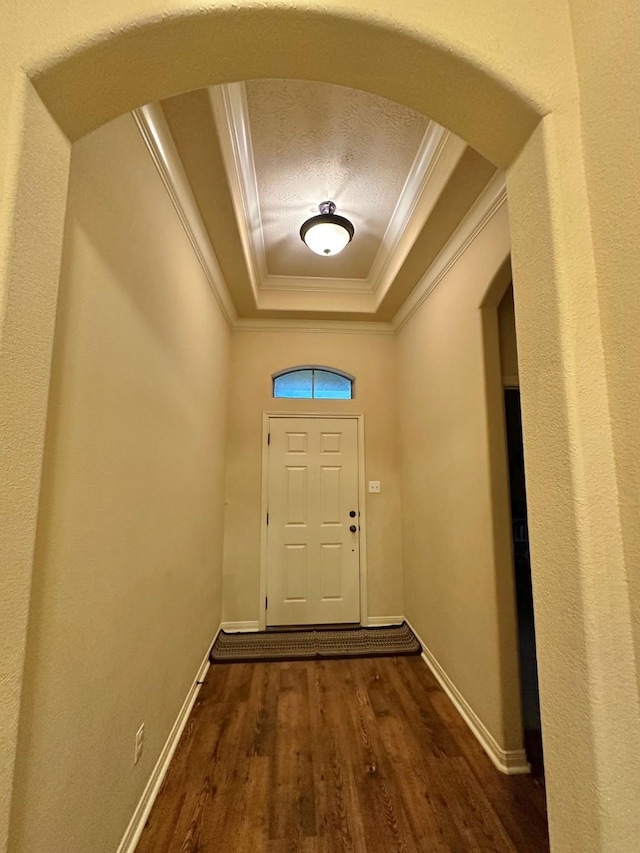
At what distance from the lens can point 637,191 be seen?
0.69 metres

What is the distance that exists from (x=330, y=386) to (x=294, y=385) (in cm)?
37

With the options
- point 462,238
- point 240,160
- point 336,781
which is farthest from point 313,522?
point 240,160

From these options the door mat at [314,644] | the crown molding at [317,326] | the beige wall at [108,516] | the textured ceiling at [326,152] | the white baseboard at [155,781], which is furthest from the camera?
the crown molding at [317,326]

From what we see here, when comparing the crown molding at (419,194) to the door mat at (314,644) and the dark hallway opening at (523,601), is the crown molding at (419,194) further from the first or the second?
the door mat at (314,644)

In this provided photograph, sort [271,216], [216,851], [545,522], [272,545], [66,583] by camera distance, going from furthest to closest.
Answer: [272,545] → [271,216] → [216,851] → [66,583] → [545,522]

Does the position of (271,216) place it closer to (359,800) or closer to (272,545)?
(272,545)

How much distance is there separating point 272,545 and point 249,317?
7.36 ft

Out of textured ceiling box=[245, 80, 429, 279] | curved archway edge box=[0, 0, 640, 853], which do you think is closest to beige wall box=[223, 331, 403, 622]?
textured ceiling box=[245, 80, 429, 279]

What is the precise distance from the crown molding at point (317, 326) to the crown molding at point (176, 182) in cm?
81

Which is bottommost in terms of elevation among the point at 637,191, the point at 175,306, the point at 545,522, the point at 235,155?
the point at 545,522

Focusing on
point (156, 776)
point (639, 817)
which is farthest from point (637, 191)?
point (156, 776)

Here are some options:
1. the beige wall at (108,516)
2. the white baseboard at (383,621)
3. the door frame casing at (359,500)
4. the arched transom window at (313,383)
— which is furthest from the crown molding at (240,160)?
the white baseboard at (383,621)

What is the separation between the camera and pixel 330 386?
3814 millimetres

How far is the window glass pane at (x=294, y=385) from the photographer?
A: 3.75m
